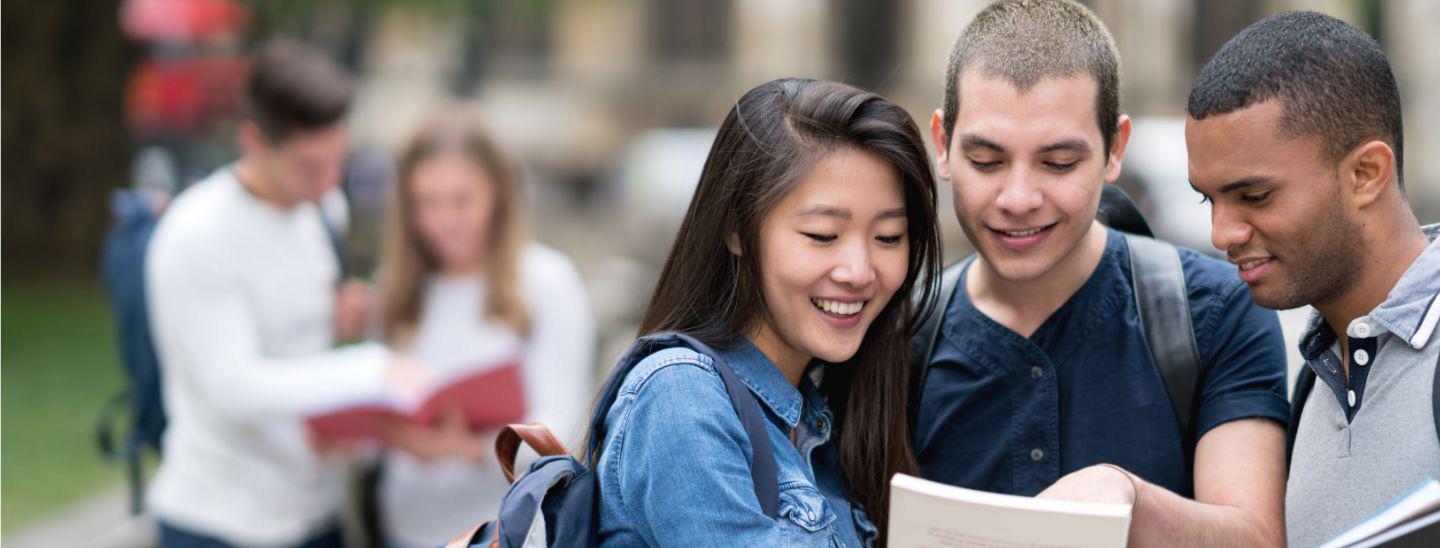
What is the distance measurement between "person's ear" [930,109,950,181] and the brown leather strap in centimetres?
83

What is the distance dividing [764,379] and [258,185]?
2533mm

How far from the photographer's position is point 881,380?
2541 millimetres

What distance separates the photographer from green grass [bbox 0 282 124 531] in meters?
7.96

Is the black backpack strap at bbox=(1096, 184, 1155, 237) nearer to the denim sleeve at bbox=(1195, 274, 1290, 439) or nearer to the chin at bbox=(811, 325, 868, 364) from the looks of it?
the denim sleeve at bbox=(1195, 274, 1290, 439)

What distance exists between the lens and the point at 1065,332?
8.90 feet

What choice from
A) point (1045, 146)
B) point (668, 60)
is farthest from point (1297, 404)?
point (668, 60)

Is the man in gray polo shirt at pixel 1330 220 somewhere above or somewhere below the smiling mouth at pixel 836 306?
above

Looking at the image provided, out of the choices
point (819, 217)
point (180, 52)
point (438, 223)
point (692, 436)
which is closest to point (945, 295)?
point (819, 217)

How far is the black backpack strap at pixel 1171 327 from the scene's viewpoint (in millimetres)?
2594

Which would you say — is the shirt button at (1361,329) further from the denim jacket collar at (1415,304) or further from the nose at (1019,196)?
the nose at (1019,196)

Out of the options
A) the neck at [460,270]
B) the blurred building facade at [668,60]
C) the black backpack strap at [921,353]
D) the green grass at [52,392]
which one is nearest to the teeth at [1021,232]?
the black backpack strap at [921,353]

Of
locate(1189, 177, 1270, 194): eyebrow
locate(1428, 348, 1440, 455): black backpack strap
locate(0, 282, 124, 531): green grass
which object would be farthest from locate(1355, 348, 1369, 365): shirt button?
locate(0, 282, 124, 531): green grass

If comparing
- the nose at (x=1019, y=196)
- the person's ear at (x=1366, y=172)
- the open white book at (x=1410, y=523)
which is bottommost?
the open white book at (x=1410, y=523)

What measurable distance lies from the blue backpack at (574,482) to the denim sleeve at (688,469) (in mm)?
47
